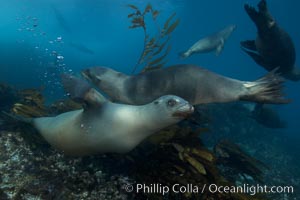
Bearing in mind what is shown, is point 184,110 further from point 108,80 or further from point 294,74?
point 294,74

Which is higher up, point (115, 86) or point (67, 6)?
point (67, 6)

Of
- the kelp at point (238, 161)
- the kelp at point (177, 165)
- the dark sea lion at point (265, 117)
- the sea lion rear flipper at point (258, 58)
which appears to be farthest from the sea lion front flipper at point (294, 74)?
the kelp at point (177, 165)

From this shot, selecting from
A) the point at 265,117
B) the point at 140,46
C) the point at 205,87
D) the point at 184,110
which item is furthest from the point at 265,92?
the point at 140,46

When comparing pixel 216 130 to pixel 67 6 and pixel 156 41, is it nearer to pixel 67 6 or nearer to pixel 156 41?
pixel 156 41

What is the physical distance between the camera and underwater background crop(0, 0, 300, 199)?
607 inches

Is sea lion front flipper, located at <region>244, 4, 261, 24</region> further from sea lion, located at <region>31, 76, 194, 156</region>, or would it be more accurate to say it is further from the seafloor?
sea lion, located at <region>31, 76, 194, 156</region>

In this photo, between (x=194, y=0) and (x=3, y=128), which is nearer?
(x=3, y=128)

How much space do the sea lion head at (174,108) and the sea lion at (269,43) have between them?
323 cm

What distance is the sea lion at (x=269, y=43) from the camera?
219 inches

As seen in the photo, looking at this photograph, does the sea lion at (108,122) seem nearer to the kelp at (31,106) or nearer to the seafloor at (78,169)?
the seafloor at (78,169)

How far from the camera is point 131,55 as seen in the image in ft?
327

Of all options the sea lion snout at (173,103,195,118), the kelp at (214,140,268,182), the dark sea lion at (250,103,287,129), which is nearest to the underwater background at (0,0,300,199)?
the kelp at (214,140,268,182)

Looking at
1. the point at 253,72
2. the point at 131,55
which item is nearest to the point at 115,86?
the point at 253,72

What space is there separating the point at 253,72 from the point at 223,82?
62859 mm
